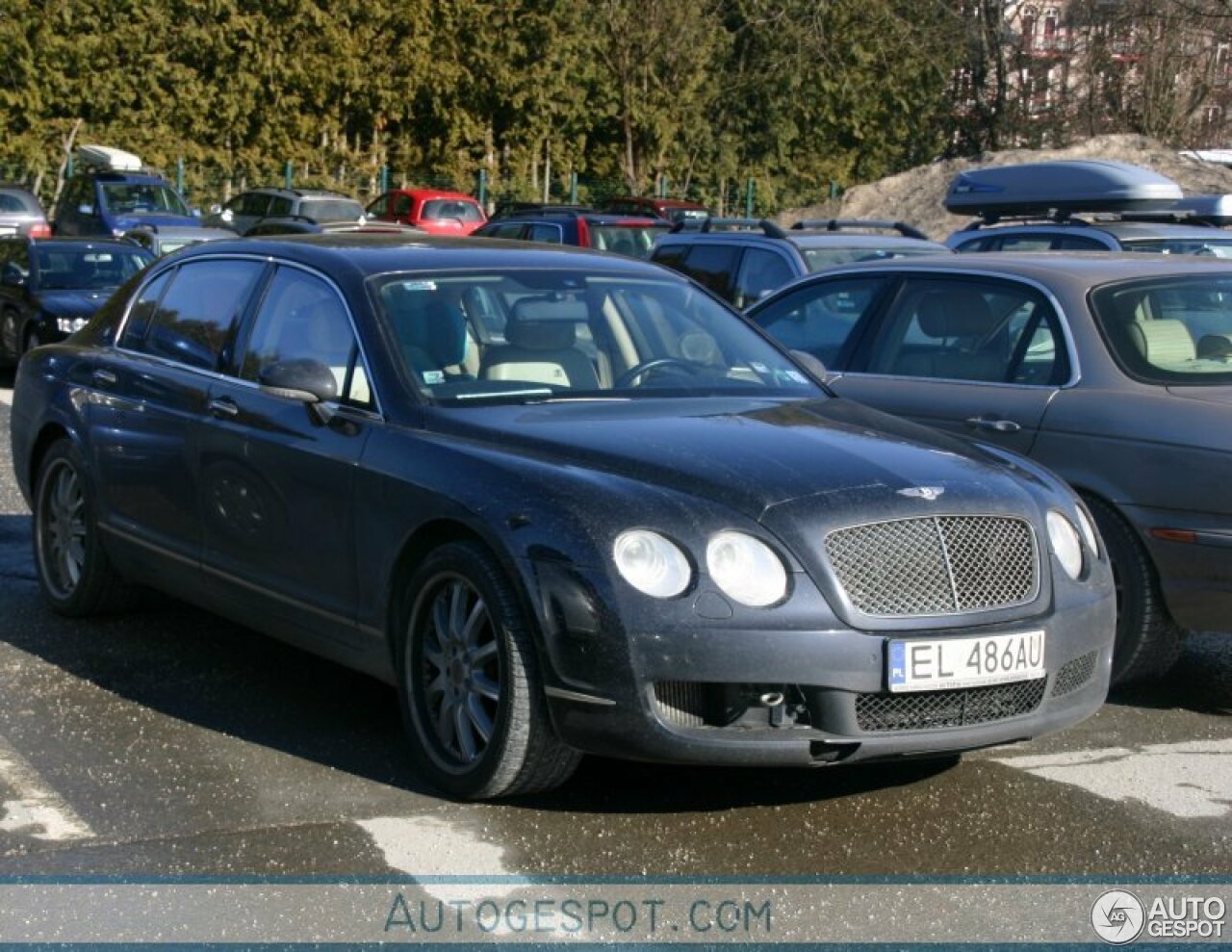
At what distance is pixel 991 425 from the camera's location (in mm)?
7066

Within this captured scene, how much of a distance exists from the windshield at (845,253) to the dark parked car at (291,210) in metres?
18.9

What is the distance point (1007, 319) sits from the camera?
289 inches

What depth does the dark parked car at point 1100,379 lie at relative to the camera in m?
6.35

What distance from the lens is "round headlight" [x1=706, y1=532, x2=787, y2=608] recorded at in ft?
15.9

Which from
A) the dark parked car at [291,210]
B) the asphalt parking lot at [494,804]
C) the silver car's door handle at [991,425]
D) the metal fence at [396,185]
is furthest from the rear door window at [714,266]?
the metal fence at [396,185]

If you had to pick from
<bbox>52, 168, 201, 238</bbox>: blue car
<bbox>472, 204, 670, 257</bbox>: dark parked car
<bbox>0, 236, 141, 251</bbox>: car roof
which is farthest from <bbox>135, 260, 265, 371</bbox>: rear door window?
<bbox>52, 168, 201, 238</bbox>: blue car

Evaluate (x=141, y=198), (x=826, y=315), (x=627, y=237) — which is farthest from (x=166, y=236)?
(x=826, y=315)

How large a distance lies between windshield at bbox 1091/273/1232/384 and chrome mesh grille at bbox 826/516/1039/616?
1.83 m

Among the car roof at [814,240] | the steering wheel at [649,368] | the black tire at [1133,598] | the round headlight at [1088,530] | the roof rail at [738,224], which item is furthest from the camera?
the roof rail at [738,224]

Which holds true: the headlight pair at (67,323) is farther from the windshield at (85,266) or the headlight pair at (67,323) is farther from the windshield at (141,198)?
the windshield at (141,198)

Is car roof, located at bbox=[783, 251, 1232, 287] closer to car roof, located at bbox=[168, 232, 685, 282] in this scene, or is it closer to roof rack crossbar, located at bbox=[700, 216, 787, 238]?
car roof, located at bbox=[168, 232, 685, 282]

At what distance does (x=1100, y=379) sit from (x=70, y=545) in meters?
3.97

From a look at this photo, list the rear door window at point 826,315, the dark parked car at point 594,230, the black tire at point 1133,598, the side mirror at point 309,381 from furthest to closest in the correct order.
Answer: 1. the dark parked car at point 594,230
2. the rear door window at point 826,315
3. the black tire at point 1133,598
4. the side mirror at point 309,381

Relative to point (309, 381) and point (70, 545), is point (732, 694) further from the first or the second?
point (70, 545)
